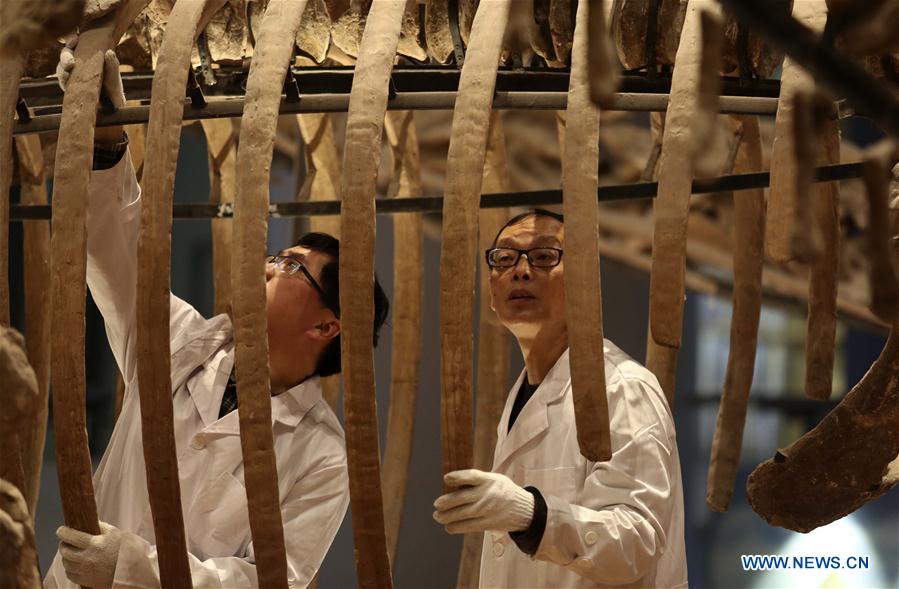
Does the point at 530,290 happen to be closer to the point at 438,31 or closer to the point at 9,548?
the point at 438,31

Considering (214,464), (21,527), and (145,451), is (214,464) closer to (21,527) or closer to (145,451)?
(145,451)

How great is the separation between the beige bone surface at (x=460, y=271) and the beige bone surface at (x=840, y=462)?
0.87m

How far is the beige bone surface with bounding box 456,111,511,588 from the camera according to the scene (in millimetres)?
4516

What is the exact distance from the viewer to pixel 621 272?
7.91 meters

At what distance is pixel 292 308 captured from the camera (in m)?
3.95


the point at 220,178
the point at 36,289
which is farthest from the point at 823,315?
the point at 36,289

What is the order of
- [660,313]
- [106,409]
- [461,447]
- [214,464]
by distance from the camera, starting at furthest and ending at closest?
[106,409]
[214,464]
[461,447]
[660,313]

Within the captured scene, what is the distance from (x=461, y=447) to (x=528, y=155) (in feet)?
20.6

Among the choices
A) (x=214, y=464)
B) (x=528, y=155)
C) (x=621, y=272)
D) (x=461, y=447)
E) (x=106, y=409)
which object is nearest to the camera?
(x=461, y=447)

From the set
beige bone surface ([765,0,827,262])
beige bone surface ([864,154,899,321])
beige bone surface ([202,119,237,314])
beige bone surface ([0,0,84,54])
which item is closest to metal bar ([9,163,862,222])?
beige bone surface ([202,119,237,314])

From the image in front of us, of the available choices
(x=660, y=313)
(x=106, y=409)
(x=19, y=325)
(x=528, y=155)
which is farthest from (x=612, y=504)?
(x=528, y=155)

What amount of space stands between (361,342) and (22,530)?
113 centimetres

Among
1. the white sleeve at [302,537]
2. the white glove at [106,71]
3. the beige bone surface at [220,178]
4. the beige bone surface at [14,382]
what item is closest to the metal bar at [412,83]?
the white glove at [106,71]

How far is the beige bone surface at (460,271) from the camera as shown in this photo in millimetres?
2857
